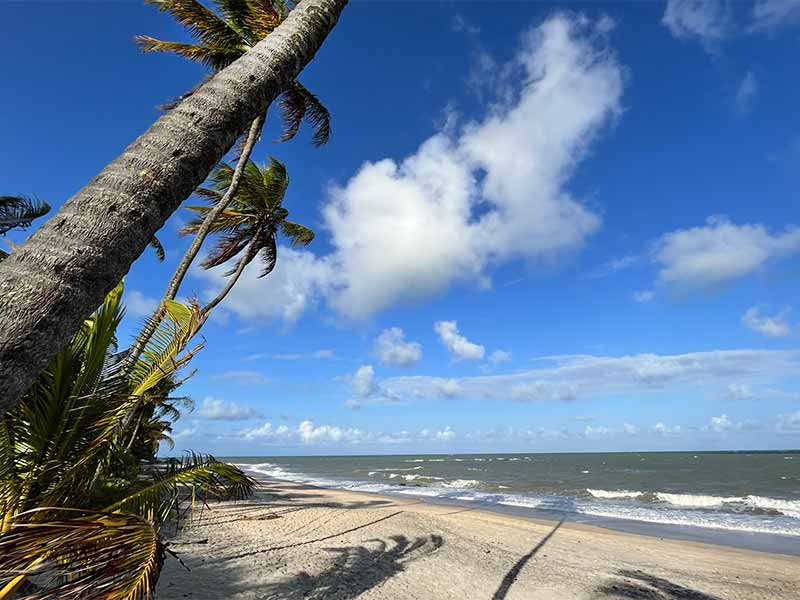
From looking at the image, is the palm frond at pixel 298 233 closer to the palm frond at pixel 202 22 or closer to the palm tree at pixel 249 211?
the palm tree at pixel 249 211

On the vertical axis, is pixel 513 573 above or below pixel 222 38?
below

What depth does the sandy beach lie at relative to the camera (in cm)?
698

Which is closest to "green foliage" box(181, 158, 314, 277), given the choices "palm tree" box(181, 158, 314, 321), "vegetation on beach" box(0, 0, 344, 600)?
"palm tree" box(181, 158, 314, 321)

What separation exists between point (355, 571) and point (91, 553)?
6.55 m

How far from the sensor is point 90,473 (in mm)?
3324

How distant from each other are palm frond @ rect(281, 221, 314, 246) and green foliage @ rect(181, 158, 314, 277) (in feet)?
4.97

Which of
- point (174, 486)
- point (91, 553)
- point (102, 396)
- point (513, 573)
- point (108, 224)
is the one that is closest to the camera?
point (108, 224)

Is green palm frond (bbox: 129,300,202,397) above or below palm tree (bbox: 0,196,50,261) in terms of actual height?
below

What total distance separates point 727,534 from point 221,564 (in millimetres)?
16465

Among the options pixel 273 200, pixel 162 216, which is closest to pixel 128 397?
pixel 162 216

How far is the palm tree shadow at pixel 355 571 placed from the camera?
6.53 m

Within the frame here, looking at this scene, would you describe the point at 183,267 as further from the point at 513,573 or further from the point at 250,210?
the point at 513,573

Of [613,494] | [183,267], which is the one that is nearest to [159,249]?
[183,267]

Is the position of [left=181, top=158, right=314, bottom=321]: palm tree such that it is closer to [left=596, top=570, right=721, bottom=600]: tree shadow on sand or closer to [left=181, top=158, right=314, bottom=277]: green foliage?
[left=181, top=158, right=314, bottom=277]: green foliage
